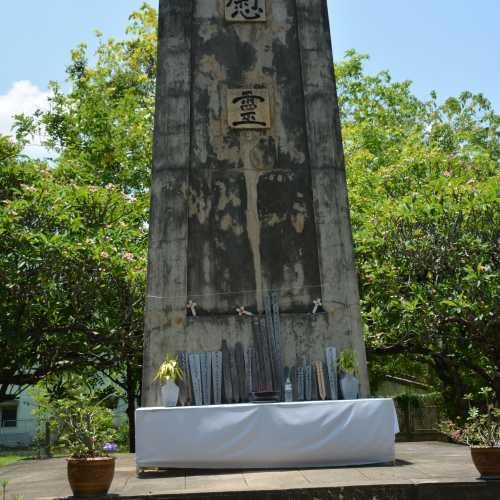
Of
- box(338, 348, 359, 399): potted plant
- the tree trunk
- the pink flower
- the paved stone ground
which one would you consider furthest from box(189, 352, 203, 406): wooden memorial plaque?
the tree trunk

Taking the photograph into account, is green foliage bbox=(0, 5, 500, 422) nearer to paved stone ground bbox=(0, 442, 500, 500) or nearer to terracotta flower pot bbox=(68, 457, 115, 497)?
paved stone ground bbox=(0, 442, 500, 500)

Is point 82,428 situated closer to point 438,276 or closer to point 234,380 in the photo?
point 234,380

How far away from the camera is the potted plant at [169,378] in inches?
345

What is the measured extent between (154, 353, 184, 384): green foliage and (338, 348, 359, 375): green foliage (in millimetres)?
2043

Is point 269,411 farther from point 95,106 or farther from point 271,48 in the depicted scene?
point 95,106

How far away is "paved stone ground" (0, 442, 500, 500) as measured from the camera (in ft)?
21.3

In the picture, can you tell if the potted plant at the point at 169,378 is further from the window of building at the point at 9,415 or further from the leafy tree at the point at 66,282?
the window of building at the point at 9,415

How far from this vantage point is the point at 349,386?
8977 mm

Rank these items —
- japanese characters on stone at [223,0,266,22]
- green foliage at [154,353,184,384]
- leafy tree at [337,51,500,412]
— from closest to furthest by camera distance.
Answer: green foliage at [154,353,184,384] < japanese characters on stone at [223,0,266,22] < leafy tree at [337,51,500,412]

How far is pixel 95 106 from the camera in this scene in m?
20.7

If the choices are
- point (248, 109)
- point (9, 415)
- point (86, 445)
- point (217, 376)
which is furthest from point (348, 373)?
point (9, 415)

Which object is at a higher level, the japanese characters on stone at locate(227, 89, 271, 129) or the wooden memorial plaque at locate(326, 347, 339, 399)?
the japanese characters on stone at locate(227, 89, 271, 129)

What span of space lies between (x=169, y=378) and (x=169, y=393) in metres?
0.19

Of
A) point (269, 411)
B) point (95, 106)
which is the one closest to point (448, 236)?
point (269, 411)
